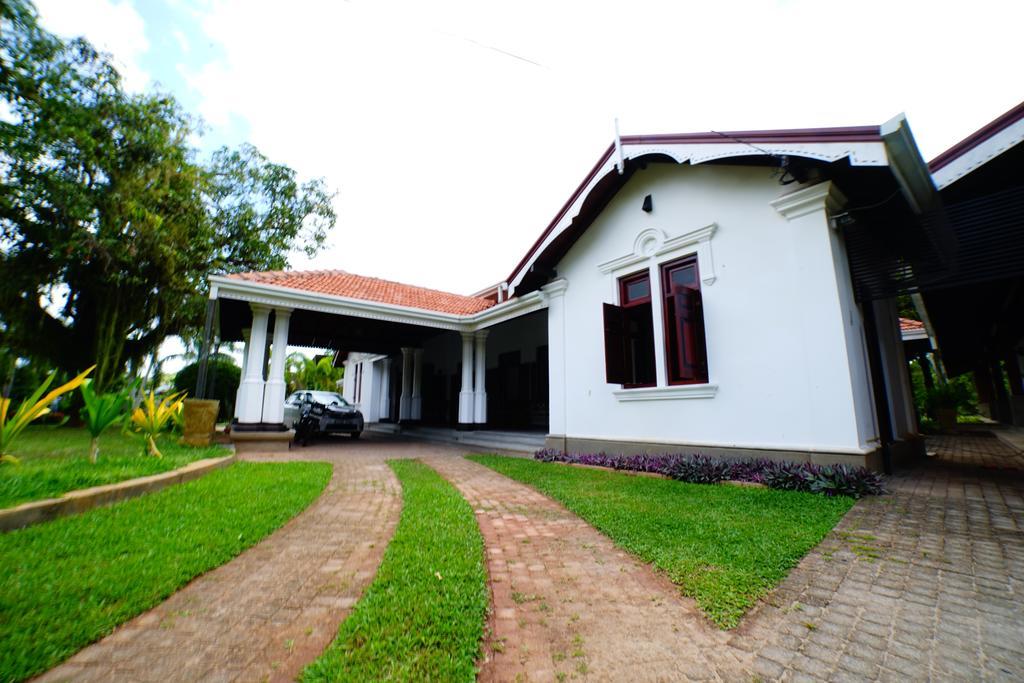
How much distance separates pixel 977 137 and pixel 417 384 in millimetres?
14763

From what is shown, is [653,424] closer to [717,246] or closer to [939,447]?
[717,246]

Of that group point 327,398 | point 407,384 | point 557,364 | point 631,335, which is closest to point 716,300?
point 631,335

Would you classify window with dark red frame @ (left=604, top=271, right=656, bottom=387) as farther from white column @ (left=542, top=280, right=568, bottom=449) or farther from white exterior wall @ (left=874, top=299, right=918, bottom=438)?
white exterior wall @ (left=874, top=299, right=918, bottom=438)

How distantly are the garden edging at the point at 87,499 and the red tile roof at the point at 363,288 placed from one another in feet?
17.7

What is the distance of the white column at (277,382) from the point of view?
9.50 m

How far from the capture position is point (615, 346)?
693 centimetres

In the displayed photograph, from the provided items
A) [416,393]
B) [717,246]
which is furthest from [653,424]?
[416,393]

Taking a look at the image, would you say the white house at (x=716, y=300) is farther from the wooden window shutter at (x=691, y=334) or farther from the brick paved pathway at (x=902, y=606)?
the brick paved pathway at (x=902, y=606)

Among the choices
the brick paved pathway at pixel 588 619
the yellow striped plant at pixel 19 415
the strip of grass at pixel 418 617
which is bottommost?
the brick paved pathway at pixel 588 619

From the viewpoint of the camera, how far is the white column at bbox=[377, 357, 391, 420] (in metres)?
18.5

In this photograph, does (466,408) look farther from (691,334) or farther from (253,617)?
(253,617)

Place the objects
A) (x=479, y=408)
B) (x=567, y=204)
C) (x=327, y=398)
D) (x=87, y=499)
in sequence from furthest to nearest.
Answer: (x=327, y=398)
(x=479, y=408)
(x=567, y=204)
(x=87, y=499)

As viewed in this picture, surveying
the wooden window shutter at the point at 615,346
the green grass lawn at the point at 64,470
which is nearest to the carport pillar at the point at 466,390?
the wooden window shutter at the point at 615,346

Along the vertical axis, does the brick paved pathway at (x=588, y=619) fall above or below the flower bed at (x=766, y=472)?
below
